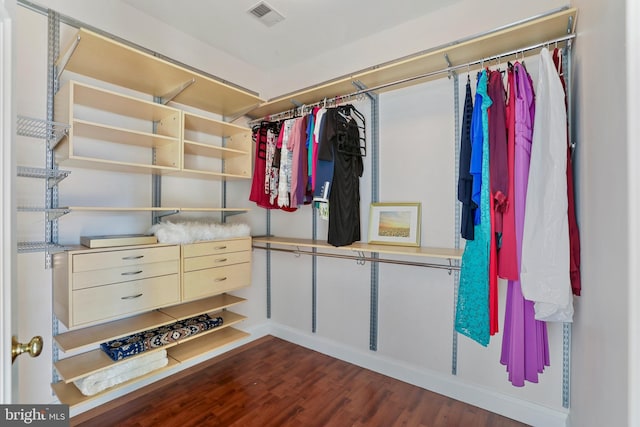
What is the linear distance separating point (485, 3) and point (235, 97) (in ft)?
6.22

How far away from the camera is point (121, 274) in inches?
68.2

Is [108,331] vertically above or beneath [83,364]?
above

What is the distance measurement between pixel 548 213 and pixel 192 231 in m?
2.11

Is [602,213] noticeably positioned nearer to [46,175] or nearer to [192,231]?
[192,231]

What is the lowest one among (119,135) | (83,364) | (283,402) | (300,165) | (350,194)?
(283,402)

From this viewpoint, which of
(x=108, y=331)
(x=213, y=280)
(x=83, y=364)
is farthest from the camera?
(x=213, y=280)

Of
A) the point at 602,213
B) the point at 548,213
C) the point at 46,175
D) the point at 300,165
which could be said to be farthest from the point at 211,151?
the point at 602,213

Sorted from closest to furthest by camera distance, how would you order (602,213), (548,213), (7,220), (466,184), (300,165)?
(7,220), (602,213), (548,213), (466,184), (300,165)

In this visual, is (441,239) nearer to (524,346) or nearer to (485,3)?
(524,346)

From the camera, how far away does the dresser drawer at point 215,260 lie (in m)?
2.07

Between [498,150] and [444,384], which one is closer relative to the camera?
[498,150]

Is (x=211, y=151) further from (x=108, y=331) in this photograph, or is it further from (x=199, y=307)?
(x=108, y=331)

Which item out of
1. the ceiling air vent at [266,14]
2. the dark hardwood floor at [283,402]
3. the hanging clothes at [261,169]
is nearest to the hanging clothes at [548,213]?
the dark hardwood floor at [283,402]

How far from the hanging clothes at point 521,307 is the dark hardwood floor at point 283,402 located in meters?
0.62
